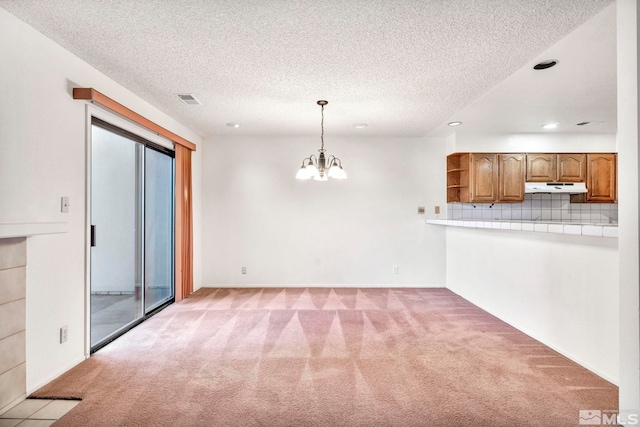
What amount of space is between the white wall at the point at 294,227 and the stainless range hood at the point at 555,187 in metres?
1.52

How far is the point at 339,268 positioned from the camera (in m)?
5.64

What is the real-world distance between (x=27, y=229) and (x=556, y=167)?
6456mm

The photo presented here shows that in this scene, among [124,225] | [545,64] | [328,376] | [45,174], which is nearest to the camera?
[45,174]

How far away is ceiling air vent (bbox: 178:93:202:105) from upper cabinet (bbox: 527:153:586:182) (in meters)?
4.93

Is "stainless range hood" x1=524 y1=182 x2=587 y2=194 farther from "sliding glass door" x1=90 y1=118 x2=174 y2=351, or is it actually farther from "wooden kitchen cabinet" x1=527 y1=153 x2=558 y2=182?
"sliding glass door" x1=90 y1=118 x2=174 y2=351

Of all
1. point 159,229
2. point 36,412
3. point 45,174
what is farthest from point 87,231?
point 159,229

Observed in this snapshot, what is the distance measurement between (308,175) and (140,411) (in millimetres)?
2448

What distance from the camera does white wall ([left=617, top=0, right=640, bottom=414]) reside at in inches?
72.9

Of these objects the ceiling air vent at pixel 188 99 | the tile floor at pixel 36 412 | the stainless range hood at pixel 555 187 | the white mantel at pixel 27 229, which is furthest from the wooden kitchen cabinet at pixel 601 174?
the tile floor at pixel 36 412

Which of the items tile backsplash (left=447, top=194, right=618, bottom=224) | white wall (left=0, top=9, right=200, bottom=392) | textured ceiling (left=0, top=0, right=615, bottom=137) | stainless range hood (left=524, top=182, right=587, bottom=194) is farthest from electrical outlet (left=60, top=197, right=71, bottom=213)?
stainless range hood (left=524, top=182, right=587, bottom=194)

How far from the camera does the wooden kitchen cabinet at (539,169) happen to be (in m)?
5.32

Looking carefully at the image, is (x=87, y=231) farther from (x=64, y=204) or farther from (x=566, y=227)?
(x=566, y=227)

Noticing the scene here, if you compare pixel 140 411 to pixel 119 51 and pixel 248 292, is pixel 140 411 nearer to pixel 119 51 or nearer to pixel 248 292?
pixel 119 51

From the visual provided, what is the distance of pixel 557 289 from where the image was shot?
9.83ft
